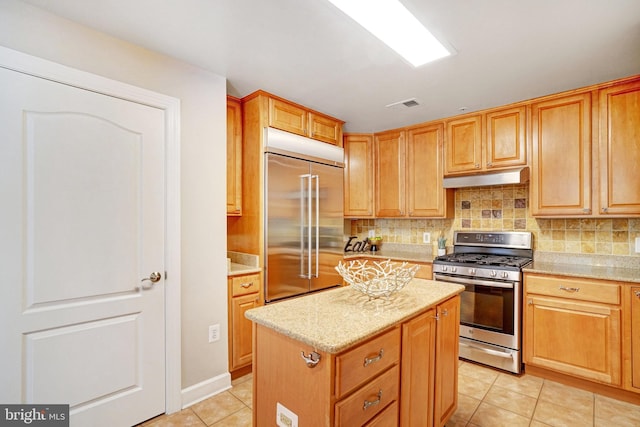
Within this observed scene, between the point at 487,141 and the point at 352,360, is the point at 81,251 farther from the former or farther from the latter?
the point at 487,141

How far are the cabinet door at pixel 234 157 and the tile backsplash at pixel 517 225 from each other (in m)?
2.14

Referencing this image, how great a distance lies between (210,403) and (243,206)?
1.55 meters

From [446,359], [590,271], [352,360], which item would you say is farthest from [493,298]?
[352,360]

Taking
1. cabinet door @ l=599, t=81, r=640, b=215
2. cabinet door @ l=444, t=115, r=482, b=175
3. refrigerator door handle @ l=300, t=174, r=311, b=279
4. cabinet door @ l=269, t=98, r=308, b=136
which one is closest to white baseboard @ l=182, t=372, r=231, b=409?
refrigerator door handle @ l=300, t=174, r=311, b=279

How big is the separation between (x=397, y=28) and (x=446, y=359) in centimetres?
190

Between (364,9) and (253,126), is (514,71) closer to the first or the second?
(364,9)

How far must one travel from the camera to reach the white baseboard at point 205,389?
2.18 meters

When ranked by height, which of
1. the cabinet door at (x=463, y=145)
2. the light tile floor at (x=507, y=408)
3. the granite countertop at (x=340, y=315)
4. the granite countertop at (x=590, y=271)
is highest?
the cabinet door at (x=463, y=145)

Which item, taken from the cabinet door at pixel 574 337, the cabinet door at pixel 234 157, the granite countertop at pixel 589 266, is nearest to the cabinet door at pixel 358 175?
the cabinet door at pixel 234 157

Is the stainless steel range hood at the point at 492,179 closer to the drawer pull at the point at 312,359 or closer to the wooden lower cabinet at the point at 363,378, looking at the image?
the wooden lower cabinet at the point at 363,378

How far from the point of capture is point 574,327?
2.40 m

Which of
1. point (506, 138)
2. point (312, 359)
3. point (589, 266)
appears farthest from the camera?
point (506, 138)

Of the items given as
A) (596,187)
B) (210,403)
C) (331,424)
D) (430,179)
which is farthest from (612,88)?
(210,403)

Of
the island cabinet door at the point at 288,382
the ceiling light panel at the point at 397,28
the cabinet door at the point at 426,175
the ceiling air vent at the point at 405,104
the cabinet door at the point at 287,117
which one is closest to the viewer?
the island cabinet door at the point at 288,382
